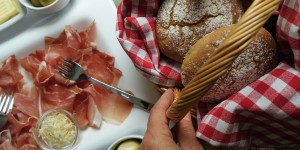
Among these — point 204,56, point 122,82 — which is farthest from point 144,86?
point 204,56

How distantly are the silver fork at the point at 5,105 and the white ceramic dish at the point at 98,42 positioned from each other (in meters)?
0.10

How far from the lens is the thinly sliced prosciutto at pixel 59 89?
0.88 metres

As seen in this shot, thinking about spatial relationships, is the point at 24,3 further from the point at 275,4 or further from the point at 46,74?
the point at 275,4

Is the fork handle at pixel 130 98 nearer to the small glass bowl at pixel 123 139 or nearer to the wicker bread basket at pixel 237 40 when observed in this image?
the small glass bowl at pixel 123 139

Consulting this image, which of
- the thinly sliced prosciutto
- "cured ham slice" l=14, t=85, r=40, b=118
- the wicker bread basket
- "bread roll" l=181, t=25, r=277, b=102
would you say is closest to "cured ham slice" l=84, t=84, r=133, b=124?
the thinly sliced prosciutto

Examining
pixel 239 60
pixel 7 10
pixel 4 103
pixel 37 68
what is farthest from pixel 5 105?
pixel 239 60

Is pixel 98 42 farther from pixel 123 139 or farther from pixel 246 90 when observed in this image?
pixel 246 90

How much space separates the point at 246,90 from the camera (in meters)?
0.64

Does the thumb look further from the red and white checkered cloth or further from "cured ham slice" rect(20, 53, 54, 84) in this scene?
"cured ham slice" rect(20, 53, 54, 84)

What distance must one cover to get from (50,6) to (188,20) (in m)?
0.34

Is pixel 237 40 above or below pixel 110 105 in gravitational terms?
above

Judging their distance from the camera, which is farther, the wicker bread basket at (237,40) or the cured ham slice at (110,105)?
the cured ham slice at (110,105)

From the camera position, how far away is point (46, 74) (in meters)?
0.90

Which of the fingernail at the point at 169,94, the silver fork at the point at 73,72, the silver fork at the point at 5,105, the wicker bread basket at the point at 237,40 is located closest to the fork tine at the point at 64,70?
the silver fork at the point at 73,72
